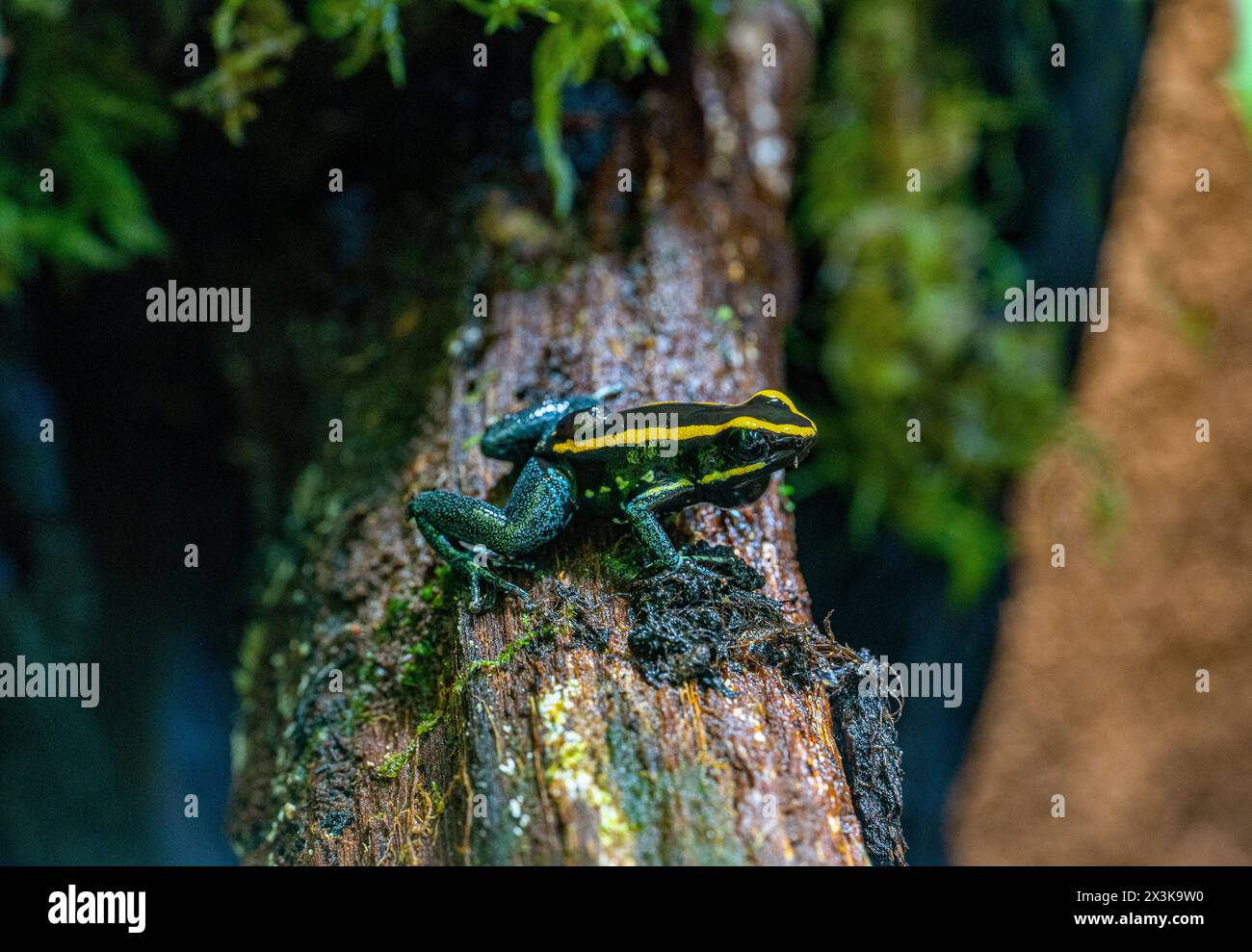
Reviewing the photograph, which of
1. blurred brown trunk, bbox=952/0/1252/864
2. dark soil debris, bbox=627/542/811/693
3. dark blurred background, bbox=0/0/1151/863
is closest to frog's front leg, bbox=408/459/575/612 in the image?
dark soil debris, bbox=627/542/811/693

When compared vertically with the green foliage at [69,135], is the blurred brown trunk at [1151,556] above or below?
below

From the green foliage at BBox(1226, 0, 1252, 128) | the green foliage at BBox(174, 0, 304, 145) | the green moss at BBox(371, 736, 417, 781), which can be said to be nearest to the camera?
the green moss at BBox(371, 736, 417, 781)

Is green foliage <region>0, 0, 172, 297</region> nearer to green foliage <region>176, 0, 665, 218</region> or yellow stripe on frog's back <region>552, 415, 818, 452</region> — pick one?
green foliage <region>176, 0, 665, 218</region>

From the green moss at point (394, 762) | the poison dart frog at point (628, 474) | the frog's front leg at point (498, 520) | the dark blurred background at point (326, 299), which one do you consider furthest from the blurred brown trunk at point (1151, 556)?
the green moss at point (394, 762)

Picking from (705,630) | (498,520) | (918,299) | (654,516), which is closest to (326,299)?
(498,520)

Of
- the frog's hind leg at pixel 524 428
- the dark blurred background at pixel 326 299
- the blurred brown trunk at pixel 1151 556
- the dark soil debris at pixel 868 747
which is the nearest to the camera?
the dark soil debris at pixel 868 747

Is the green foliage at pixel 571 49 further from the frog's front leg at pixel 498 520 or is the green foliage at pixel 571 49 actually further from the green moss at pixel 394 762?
the green moss at pixel 394 762
